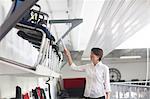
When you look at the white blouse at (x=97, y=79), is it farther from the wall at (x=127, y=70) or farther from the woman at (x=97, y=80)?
the wall at (x=127, y=70)

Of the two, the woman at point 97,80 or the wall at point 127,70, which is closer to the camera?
the woman at point 97,80

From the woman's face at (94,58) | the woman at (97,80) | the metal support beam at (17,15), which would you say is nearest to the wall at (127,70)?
the woman at (97,80)

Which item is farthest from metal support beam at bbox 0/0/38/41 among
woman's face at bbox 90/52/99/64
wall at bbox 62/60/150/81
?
wall at bbox 62/60/150/81

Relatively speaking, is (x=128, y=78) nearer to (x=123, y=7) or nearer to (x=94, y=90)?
(x=94, y=90)

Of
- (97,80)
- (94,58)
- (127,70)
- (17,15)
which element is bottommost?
(127,70)

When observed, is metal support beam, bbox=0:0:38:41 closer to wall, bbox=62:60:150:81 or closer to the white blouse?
the white blouse

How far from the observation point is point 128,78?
13016 mm

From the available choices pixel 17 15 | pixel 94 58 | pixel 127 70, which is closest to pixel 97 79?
pixel 94 58

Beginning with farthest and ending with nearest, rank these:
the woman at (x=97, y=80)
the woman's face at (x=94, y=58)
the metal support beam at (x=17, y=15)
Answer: the woman at (x=97, y=80), the woman's face at (x=94, y=58), the metal support beam at (x=17, y=15)

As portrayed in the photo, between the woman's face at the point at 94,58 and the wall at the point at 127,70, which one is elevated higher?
the woman's face at the point at 94,58

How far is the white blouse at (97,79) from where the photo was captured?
3.43 metres

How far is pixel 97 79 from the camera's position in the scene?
345cm

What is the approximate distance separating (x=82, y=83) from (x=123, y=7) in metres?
9.86

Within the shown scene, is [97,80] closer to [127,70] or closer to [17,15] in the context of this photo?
[17,15]
